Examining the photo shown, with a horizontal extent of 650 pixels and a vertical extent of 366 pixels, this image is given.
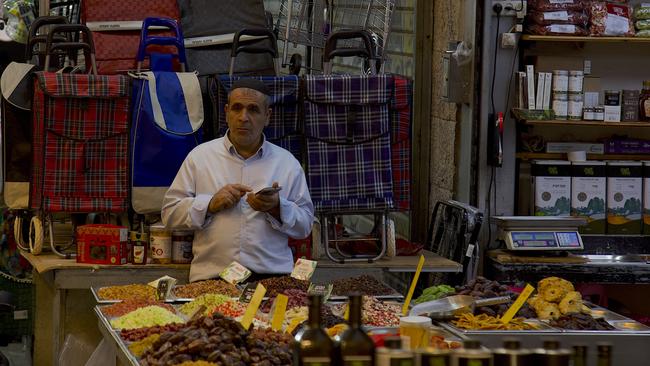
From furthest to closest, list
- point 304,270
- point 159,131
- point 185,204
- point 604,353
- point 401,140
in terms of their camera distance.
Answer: point 401,140, point 159,131, point 185,204, point 304,270, point 604,353

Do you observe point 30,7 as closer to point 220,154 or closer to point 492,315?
point 220,154

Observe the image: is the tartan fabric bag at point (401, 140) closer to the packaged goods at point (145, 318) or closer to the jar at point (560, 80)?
the jar at point (560, 80)

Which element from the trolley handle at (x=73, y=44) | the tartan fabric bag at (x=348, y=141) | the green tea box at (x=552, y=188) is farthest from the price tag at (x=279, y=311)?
the green tea box at (x=552, y=188)

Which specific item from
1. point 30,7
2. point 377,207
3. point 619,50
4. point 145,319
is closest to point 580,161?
point 619,50

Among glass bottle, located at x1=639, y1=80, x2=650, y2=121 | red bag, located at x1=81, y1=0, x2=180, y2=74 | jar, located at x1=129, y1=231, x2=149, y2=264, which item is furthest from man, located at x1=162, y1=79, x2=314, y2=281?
glass bottle, located at x1=639, y1=80, x2=650, y2=121

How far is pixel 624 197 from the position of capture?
24.5 ft

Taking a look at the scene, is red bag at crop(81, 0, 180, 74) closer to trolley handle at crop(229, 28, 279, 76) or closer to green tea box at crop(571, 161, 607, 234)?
trolley handle at crop(229, 28, 279, 76)

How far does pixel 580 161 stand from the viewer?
7.44m

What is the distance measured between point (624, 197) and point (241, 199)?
2.89 m

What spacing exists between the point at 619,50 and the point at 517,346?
5260 millimetres

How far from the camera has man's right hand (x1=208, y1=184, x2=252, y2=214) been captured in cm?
571

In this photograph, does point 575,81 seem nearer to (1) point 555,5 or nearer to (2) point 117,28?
(1) point 555,5

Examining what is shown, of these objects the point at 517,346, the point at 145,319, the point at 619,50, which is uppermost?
the point at 619,50

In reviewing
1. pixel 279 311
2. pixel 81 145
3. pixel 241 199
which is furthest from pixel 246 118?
pixel 279 311
